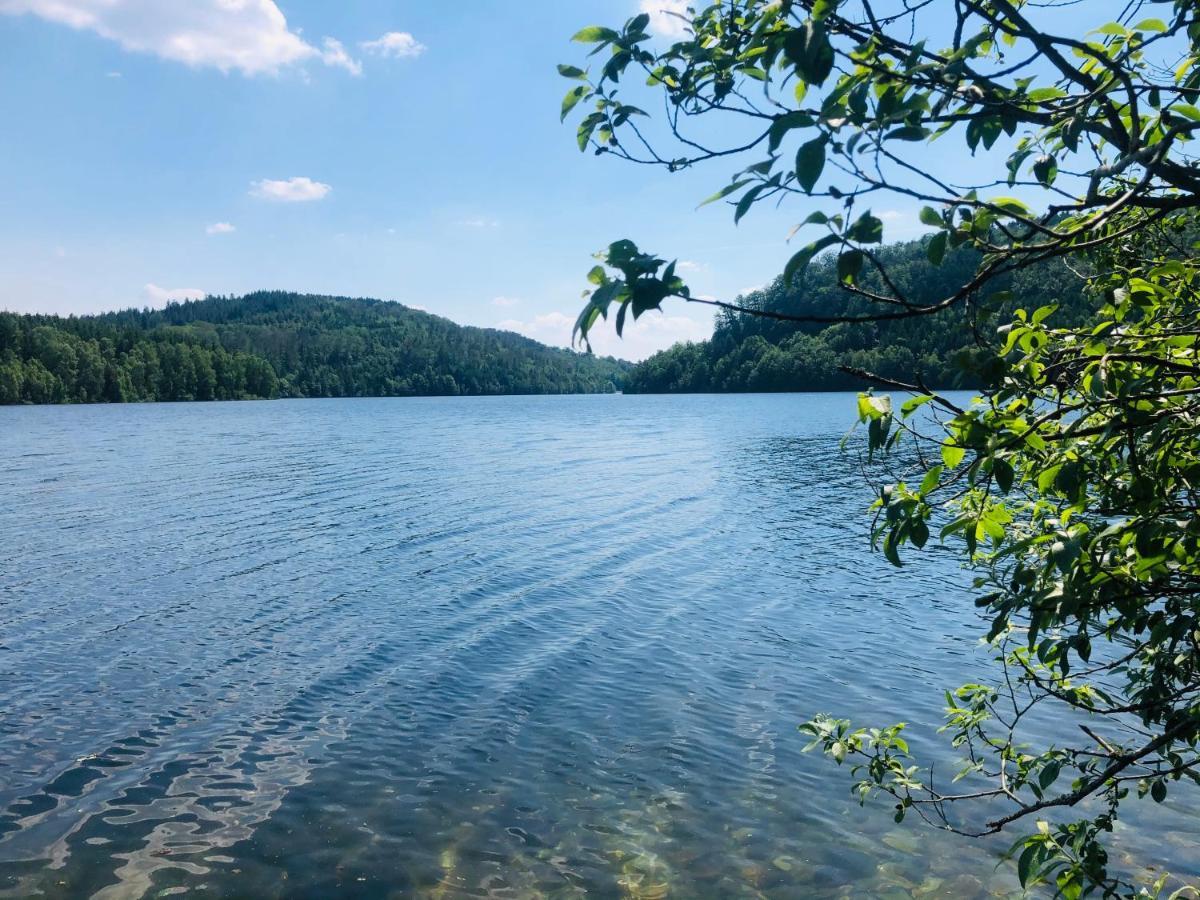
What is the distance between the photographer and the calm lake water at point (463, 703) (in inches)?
338

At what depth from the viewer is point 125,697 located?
42.4 ft

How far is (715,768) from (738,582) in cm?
1082

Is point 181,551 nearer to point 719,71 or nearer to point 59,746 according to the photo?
point 59,746

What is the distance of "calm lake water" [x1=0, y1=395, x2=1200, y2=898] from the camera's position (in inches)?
338

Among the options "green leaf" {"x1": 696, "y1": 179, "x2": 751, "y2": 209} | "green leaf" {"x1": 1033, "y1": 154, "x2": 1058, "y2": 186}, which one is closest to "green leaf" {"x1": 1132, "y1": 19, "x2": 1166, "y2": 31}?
"green leaf" {"x1": 1033, "y1": 154, "x2": 1058, "y2": 186}

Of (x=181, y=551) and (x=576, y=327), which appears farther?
(x=181, y=551)

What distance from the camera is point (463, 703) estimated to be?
1292 cm

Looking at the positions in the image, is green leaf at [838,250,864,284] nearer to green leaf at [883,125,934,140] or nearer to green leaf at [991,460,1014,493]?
green leaf at [883,125,934,140]

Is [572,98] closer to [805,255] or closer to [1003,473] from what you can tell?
[805,255]

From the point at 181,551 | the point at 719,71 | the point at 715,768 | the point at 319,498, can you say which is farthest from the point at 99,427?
the point at 719,71

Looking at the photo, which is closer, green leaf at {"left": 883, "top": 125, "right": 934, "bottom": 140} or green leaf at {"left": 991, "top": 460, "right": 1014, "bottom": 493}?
green leaf at {"left": 883, "top": 125, "right": 934, "bottom": 140}

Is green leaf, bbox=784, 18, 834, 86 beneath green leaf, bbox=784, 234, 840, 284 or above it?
above

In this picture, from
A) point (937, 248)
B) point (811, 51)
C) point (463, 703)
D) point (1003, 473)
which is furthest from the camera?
point (463, 703)

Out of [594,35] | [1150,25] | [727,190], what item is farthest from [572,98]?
[1150,25]
